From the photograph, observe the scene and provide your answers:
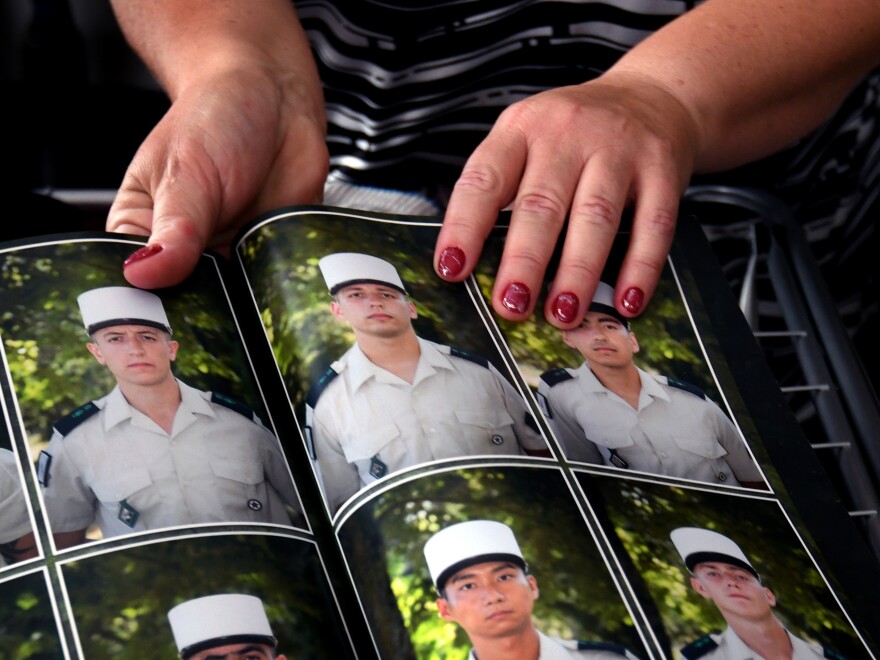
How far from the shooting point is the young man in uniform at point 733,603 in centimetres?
36

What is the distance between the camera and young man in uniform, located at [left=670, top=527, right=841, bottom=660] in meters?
0.36

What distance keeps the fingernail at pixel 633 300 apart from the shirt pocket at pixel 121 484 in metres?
0.24

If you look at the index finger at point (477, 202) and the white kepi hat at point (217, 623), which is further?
the index finger at point (477, 202)

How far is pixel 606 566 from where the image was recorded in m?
0.37

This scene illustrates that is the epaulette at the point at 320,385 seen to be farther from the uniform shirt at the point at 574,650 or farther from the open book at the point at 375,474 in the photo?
the uniform shirt at the point at 574,650

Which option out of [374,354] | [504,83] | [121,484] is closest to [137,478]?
[121,484]

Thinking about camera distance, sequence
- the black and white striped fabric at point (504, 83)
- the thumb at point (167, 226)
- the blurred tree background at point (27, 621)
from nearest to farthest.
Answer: the blurred tree background at point (27, 621), the thumb at point (167, 226), the black and white striped fabric at point (504, 83)

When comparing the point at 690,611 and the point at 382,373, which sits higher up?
the point at 382,373

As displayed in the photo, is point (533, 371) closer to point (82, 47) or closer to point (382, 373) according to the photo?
point (382, 373)

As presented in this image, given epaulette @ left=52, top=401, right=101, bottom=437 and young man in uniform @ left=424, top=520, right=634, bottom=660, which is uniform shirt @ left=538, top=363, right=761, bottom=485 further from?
epaulette @ left=52, top=401, right=101, bottom=437

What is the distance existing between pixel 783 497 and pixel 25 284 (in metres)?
0.34

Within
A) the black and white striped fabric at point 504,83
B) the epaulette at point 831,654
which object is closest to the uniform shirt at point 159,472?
the epaulette at point 831,654

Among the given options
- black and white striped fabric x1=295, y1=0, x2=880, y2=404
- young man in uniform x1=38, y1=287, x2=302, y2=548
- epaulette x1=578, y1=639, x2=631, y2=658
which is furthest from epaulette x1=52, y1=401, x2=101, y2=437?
black and white striped fabric x1=295, y1=0, x2=880, y2=404

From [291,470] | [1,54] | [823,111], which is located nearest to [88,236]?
[291,470]
